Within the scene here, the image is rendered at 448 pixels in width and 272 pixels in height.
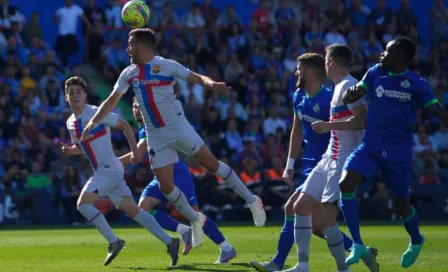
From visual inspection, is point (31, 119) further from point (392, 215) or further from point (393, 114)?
point (393, 114)

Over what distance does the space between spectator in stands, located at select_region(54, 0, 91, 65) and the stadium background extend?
0.13 feet

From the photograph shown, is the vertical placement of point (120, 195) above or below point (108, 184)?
below

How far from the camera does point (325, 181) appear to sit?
10281 millimetres

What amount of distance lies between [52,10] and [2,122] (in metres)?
4.81

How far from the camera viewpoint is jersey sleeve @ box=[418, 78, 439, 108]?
1016 centimetres

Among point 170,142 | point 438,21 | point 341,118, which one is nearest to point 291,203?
point 341,118

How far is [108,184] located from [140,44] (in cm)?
224

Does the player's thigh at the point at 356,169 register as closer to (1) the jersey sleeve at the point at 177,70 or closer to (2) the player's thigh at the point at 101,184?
(1) the jersey sleeve at the point at 177,70

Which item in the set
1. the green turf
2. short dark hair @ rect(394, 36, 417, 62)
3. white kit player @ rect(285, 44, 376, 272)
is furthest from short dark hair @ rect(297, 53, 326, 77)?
the green turf

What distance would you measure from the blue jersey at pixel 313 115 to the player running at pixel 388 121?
620 millimetres

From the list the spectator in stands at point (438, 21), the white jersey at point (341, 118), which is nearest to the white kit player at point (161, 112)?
the white jersey at point (341, 118)

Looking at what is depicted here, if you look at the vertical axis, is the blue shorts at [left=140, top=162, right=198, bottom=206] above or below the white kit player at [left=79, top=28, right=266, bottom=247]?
below

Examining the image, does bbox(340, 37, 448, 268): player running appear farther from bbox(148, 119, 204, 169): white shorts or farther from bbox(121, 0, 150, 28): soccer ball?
bbox(121, 0, 150, 28): soccer ball

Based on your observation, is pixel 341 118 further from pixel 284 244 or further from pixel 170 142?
pixel 170 142
